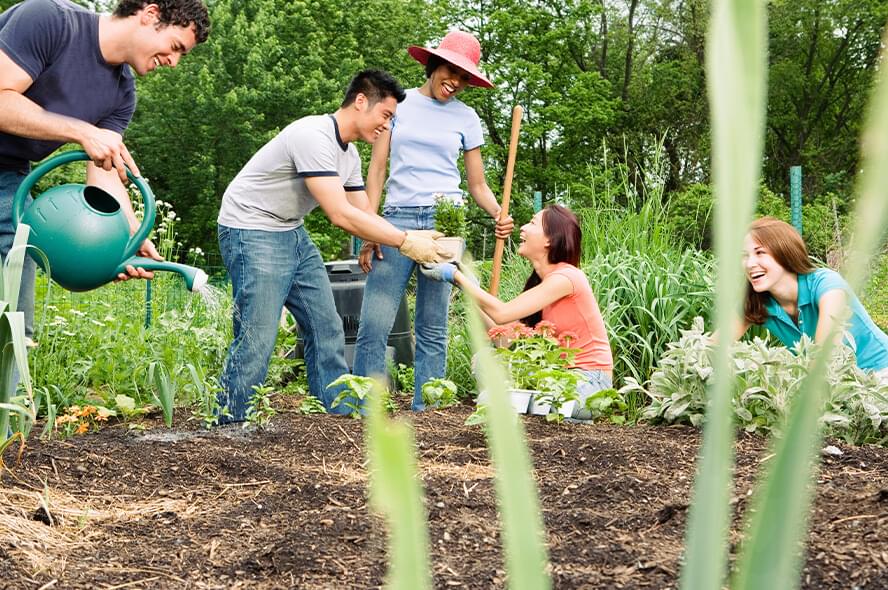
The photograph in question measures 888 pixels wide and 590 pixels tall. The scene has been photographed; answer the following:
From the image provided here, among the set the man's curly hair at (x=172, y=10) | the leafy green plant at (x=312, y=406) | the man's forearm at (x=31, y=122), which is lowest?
the leafy green plant at (x=312, y=406)

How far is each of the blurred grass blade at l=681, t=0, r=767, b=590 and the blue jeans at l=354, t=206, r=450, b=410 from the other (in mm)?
3905

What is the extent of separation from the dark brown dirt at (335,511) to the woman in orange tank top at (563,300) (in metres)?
0.75

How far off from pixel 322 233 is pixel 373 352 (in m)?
17.8

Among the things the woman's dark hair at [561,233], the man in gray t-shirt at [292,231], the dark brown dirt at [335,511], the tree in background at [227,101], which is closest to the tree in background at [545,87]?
the tree in background at [227,101]

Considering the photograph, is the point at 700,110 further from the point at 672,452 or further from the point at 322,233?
the point at 672,452

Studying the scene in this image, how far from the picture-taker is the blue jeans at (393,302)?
4273 mm

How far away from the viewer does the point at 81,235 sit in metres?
2.84

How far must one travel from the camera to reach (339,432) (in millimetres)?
3285

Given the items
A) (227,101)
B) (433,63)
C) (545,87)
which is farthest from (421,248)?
(545,87)

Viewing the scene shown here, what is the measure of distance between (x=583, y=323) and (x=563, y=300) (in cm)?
13

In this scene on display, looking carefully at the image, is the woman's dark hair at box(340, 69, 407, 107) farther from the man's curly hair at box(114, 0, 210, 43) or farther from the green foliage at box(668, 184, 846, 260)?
the green foliage at box(668, 184, 846, 260)

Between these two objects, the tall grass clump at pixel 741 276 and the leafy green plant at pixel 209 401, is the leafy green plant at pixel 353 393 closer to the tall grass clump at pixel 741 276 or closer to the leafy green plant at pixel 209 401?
the leafy green plant at pixel 209 401

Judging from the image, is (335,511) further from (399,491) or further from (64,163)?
(399,491)

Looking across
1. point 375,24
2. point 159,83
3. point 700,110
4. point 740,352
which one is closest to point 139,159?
point 159,83
